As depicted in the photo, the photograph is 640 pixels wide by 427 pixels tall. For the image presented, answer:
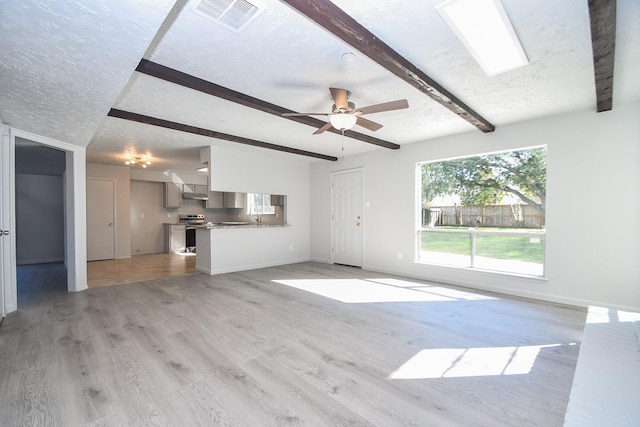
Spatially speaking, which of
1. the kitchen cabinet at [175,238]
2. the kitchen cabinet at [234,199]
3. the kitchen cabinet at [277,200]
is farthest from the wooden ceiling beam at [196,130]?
the kitchen cabinet at [175,238]

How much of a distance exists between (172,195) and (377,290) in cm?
654

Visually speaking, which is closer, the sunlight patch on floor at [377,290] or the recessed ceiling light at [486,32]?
the recessed ceiling light at [486,32]

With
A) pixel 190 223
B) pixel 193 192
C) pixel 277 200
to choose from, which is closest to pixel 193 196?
pixel 193 192

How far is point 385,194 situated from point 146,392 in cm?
473

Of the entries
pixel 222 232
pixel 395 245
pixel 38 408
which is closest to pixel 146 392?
pixel 38 408

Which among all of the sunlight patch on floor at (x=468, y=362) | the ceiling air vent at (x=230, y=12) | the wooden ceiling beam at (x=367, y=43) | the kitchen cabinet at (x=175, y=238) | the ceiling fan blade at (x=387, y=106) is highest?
the ceiling air vent at (x=230, y=12)

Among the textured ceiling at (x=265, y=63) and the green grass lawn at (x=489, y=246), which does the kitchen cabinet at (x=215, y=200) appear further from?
the green grass lawn at (x=489, y=246)

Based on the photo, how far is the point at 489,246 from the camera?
4.41 metres

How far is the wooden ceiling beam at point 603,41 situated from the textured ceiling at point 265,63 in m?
0.08

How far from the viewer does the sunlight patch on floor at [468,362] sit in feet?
6.84

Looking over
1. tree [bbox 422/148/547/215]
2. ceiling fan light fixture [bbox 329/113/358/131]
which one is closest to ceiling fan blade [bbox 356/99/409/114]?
ceiling fan light fixture [bbox 329/113/358/131]

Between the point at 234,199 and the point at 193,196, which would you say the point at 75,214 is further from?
the point at 193,196

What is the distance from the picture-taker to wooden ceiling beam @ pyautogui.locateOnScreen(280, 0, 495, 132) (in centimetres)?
168

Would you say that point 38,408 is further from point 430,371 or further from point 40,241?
point 40,241
